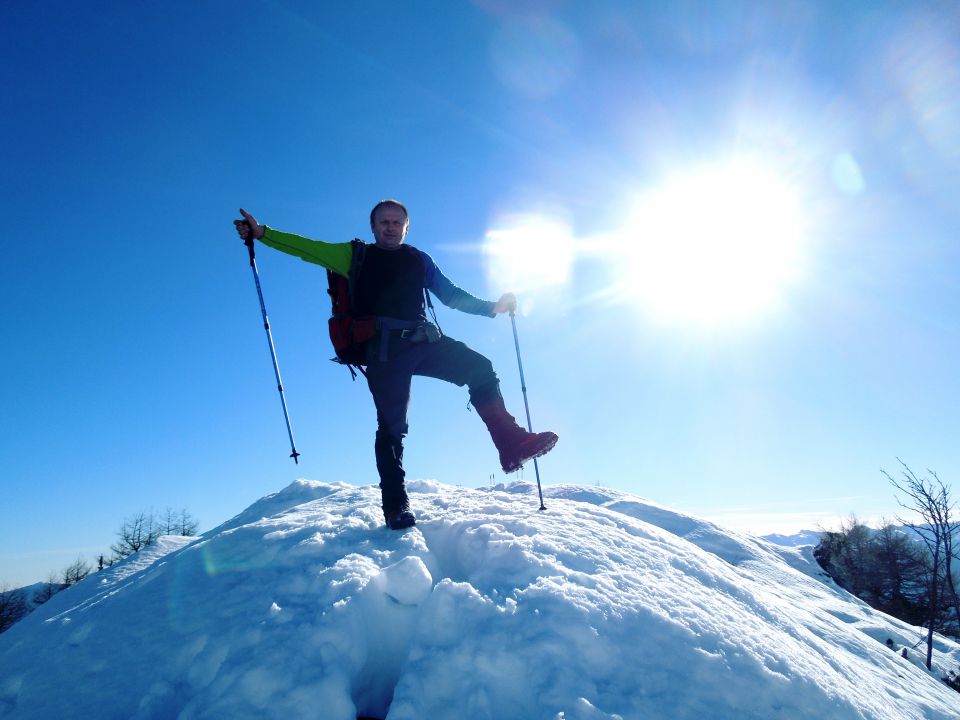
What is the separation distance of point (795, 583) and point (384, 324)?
9.51 m

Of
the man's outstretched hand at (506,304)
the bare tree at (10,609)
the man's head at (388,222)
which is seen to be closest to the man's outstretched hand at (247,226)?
the man's head at (388,222)

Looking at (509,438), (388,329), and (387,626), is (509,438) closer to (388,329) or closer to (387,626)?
(388,329)

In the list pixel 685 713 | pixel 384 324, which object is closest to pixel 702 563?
pixel 685 713

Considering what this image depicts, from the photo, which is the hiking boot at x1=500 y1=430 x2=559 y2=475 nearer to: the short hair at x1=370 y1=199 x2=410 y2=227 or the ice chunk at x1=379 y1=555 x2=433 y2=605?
the ice chunk at x1=379 y1=555 x2=433 y2=605

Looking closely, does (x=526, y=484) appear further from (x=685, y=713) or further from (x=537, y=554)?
(x=685, y=713)

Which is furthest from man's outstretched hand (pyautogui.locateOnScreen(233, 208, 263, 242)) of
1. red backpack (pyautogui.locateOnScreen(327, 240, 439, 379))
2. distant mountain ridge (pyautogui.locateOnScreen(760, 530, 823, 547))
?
distant mountain ridge (pyautogui.locateOnScreen(760, 530, 823, 547))

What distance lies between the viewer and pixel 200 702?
237 centimetres

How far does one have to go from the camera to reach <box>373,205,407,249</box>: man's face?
504 cm

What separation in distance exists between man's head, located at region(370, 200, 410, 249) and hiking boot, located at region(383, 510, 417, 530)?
2859mm

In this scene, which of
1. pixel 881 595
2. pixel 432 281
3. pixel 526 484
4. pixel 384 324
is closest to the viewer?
pixel 384 324

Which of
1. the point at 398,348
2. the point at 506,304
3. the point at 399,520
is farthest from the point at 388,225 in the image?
the point at 399,520

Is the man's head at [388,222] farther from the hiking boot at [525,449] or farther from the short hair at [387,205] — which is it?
the hiking boot at [525,449]

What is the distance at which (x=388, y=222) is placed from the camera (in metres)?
5.04

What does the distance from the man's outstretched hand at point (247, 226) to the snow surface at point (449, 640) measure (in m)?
2.99
